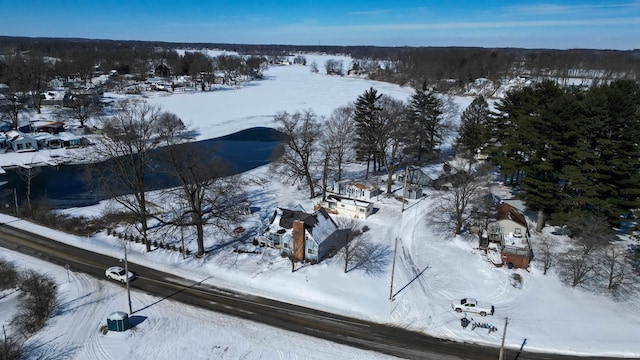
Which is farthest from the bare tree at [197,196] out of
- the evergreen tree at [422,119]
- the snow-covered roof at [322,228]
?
the evergreen tree at [422,119]

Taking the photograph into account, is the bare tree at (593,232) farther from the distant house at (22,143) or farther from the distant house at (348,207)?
the distant house at (22,143)

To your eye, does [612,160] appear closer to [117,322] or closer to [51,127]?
[117,322]

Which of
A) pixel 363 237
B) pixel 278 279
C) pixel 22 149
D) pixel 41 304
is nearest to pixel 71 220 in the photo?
pixel 41 304

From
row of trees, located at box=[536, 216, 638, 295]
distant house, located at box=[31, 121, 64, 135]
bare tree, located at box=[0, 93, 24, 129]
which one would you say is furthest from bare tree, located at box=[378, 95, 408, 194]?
bare tree, located at box=[0, 93, 24, 129]

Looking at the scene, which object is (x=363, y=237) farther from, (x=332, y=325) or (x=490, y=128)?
(x=490, y=128)

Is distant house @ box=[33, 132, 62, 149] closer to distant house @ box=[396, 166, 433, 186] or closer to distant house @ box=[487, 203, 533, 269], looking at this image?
distant house @ box=[396, 166, 433, 186]

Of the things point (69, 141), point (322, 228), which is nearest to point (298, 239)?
point (322, 228)
